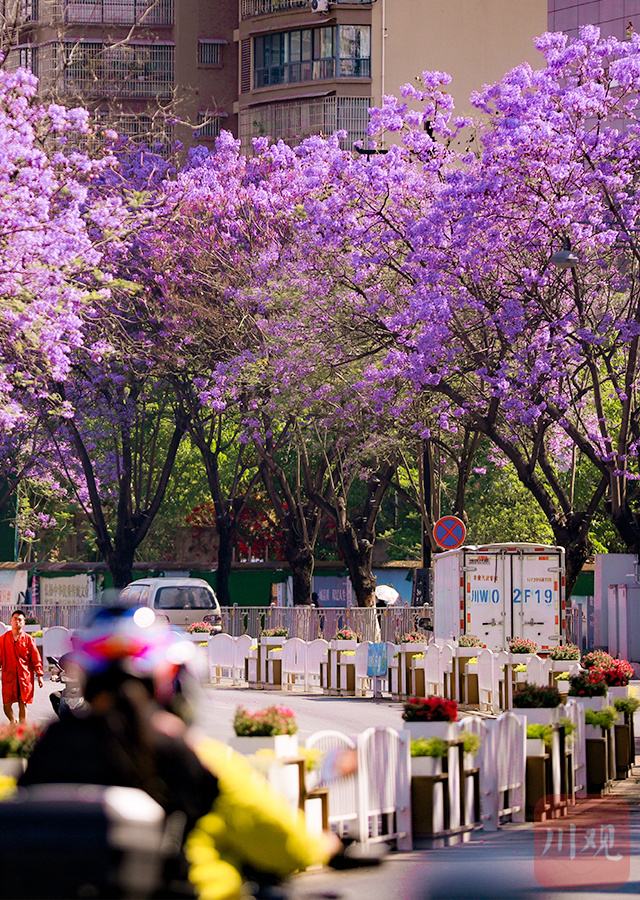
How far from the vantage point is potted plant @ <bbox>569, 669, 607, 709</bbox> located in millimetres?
14906

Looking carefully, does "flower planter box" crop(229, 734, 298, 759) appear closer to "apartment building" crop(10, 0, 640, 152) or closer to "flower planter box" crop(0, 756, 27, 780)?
"flower planter box" crop(0, 756, 27, 780)

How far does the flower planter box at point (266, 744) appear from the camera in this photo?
30.3ft

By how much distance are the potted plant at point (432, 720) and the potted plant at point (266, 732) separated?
186 centimetres

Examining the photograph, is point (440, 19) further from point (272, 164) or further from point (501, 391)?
point (501, 391)

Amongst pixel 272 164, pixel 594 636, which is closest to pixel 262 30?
pixel 272 164

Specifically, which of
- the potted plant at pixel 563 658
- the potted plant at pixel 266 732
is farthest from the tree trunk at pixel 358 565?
the potted plant at pixel 266 732

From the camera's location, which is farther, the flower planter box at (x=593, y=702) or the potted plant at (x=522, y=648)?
the potted plant at (x=522, y=648)

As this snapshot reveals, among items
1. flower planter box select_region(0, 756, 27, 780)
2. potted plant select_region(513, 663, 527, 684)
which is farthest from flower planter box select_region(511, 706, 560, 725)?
potted plant select_region(513, 663, 527, 684)

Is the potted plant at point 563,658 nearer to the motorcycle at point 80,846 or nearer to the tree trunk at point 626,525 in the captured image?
the tree trunk at point 626,525

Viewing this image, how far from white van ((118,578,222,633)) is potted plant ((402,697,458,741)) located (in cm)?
2051

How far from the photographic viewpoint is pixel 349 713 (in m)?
21.5

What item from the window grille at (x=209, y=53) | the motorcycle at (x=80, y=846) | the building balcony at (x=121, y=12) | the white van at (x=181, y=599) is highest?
the building balcony at (x=121, y=12)

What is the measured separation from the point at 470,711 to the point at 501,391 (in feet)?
24.2
